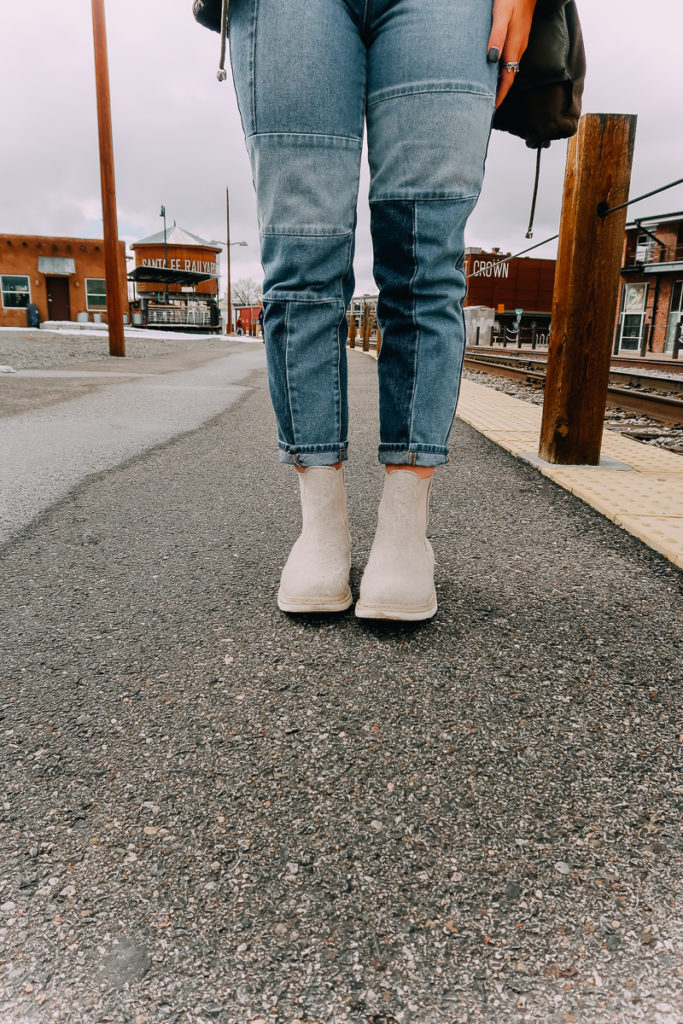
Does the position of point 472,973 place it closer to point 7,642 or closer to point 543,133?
point 7,642

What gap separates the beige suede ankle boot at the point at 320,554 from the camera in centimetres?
132

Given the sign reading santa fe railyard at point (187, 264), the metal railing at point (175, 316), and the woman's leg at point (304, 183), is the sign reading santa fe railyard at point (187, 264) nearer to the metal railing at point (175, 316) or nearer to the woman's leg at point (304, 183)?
the metal railing at point (175, 316)

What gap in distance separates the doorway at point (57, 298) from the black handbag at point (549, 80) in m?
41.4

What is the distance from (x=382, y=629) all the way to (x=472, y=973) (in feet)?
2.28

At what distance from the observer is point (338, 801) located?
83 cm

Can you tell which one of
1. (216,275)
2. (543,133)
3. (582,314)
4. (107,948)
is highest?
(216,275)

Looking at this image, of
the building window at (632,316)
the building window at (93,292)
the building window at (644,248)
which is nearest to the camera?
the building window at (632,316)

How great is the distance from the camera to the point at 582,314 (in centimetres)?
271

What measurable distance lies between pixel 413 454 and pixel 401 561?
207 millimetres

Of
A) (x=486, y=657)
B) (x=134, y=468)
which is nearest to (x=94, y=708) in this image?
(x=486, y=657)

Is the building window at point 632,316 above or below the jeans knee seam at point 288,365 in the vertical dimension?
above

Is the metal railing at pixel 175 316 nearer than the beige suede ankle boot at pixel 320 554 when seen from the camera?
No

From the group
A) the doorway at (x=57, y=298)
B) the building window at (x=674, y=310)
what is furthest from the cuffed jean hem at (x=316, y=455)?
the doorway at (x=57, y=298)

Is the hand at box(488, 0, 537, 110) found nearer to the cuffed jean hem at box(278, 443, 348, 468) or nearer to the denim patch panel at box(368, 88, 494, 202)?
the denim patch panel at box(368, 88, 494, 202)
